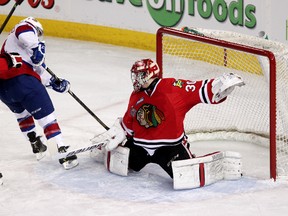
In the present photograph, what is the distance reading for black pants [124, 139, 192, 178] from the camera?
4.32 meters

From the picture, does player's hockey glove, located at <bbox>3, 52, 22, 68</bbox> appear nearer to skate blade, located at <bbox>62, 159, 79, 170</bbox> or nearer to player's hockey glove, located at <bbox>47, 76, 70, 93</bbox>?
player's hockey glove, located at <bbox>47, 76, 70, 93</bbox>

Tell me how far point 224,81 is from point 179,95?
26 cm

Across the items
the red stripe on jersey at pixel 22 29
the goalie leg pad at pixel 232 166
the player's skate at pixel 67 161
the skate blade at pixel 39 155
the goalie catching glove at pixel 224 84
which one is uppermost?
the red stripe on jersey at pixel 22 29

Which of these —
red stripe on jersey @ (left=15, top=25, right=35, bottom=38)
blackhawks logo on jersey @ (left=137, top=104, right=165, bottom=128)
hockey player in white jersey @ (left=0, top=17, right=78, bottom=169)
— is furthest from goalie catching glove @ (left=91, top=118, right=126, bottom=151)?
red stripe on jersey @ (left=15, top=25, right=35, bottom=38)

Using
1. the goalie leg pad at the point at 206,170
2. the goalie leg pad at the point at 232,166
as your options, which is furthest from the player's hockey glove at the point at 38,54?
the goalie leg pad at the point at 232,166

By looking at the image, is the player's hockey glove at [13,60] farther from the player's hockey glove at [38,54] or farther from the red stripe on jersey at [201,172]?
the red stripe on jersey at [201,172]

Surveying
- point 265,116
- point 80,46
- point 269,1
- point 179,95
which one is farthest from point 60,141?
point 80,46

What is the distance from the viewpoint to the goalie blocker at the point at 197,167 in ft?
13.9

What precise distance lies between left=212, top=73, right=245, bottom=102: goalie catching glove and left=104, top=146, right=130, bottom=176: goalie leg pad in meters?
0.57

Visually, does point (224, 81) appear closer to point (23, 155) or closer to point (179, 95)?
point (179, 95)

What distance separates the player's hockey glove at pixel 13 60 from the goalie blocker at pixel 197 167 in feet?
2.14

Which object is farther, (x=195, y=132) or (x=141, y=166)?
(x=195, y=132)

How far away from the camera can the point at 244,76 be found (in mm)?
5398

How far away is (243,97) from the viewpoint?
17.1 ft
